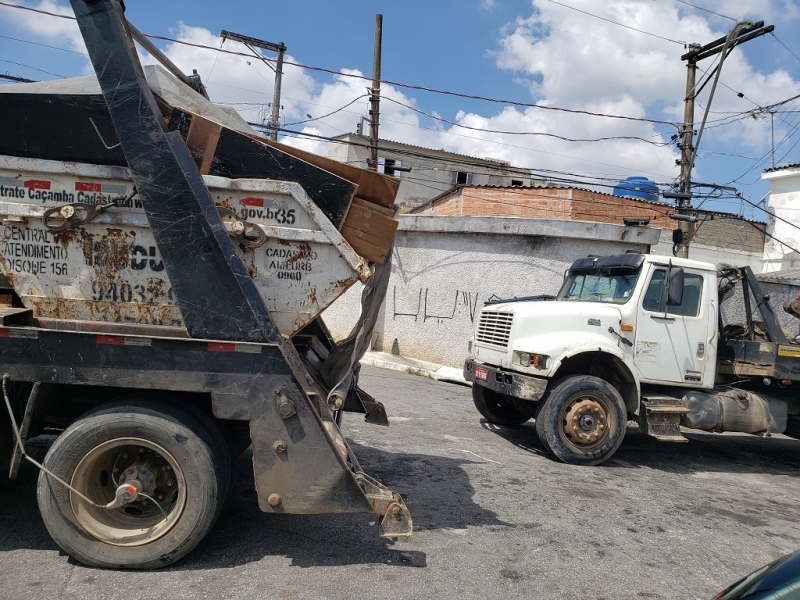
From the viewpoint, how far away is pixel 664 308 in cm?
709

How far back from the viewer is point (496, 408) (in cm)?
→ 855

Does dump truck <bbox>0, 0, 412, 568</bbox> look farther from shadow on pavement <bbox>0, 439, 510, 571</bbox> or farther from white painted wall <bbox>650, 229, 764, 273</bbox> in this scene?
white painted wall <bbox>650, 229, 764, 273</bbox>

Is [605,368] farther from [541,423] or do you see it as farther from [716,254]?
[716,254]

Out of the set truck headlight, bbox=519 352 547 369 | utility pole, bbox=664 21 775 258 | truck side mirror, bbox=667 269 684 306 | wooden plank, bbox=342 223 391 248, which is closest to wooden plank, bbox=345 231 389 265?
wooden plank, bbox=342 223 391 248

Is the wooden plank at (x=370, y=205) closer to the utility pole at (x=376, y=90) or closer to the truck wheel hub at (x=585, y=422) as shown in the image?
the truck wheel hub at (x=585, y=422)

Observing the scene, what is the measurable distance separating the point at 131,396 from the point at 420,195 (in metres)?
34.3

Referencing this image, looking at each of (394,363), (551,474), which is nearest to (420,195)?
(394,363)

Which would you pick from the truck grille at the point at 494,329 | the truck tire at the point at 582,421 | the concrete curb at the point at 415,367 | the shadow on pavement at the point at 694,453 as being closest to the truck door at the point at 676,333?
the truck tire at the point at 582,421

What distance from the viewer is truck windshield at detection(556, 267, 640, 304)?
723 centimetres

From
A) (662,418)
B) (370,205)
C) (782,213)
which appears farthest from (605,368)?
(782,213)

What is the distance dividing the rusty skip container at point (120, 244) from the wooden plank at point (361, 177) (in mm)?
270

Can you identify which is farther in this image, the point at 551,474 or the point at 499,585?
the point at 551,474

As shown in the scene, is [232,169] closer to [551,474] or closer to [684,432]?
[551,474]

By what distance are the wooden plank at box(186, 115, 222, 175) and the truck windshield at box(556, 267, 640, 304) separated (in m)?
5.01
